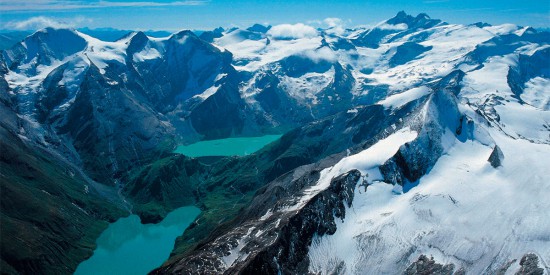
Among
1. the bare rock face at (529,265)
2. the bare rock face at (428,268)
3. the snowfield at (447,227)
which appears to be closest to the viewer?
the bare rock face at (529,265)

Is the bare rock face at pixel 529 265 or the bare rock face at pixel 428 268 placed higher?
the bare rock face at pixel 529 265

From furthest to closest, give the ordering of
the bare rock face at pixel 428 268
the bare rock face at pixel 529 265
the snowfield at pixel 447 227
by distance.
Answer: the snowfield at pixel 447 227 → the bare rock face at pixel 428 268 → the bare rock face at pixel 529 265

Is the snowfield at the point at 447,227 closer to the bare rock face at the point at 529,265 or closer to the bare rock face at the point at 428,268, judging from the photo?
the bare rock face at the point at 529,265

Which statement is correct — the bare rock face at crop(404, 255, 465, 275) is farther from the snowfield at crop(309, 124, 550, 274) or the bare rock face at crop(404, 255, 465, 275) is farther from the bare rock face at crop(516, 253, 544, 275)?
the bare rock face at crop(516, 253, 544, 275)

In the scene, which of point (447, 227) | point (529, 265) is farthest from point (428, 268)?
point (529, 265)

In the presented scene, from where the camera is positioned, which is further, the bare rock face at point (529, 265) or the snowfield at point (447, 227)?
the snowfield at point (447, 227)

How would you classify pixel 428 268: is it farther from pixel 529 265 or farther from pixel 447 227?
pixel 529 265

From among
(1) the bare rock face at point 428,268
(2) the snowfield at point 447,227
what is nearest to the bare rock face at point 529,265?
(2) the snowfield at point 447,227

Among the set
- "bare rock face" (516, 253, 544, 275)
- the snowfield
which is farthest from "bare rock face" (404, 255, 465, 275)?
"bare rock face" (516, 253, 544, 275)
